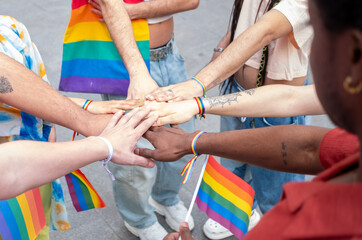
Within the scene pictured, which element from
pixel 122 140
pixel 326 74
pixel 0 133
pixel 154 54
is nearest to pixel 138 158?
pixel 122 140

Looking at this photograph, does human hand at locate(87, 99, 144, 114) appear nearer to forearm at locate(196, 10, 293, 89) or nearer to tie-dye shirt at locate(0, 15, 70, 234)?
tie-dye shirt at locate(0, 15, 70, 234)

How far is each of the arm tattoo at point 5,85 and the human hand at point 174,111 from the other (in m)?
0.60

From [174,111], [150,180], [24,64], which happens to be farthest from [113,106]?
[150,180]

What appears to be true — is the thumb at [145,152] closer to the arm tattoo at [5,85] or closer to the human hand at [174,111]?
the human hand at [174,111]

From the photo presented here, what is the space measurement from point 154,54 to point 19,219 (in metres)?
1.04

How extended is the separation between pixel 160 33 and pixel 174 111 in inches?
20.6

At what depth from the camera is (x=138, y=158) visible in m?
1.81

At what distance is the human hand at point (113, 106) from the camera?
6.54 feet

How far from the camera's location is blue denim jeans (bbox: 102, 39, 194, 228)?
232cm

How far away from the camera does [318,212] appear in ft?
2.56

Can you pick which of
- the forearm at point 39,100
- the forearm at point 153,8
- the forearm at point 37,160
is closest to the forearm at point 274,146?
the forearm at point 37,160

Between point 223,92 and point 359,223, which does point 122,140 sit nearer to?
point 223,92

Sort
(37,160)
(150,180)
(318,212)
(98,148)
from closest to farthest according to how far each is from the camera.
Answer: (318,212), (37,160), (98,148), (150,180)

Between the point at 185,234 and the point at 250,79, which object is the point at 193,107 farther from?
the point at 185,234
